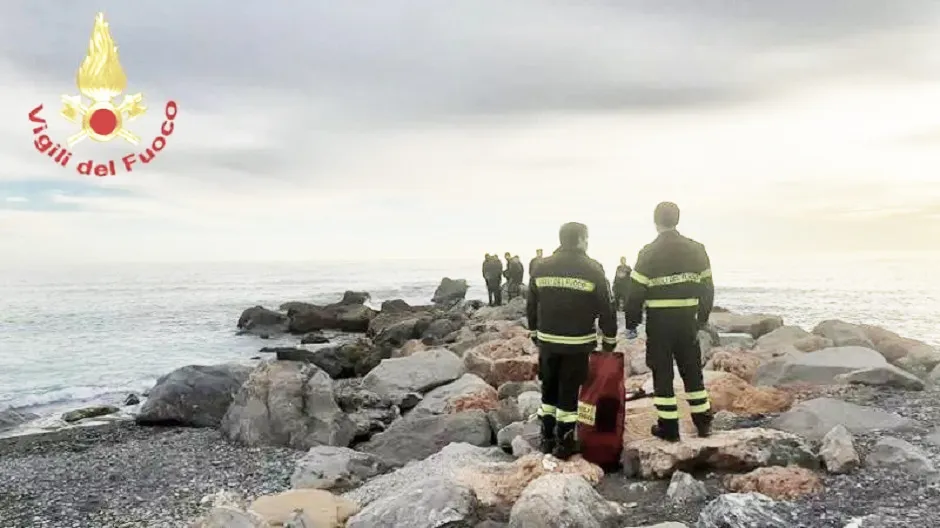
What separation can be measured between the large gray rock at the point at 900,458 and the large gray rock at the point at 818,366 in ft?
12.9

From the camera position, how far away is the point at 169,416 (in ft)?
38.6

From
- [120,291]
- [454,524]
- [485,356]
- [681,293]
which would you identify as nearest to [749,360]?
[485,356]

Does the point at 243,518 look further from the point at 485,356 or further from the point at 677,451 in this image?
the point at 485,356

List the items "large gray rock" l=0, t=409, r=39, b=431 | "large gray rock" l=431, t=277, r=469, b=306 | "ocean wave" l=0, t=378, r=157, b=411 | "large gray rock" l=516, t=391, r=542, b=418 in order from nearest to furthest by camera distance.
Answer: "large gray rock" l=516, t=391, r=542, b=418
"large gray rock" l=0, t=409, r=39, b=431
"ocean wave" l=0, t=378, r=157, b=411
"large gray rock" l=431, t=277, r=469, b=306

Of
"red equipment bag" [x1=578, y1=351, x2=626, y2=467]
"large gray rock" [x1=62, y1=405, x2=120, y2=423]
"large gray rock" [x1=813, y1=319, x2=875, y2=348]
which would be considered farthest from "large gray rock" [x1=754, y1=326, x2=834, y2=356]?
"large gray rock" [x1=62, y1=405, x2=120, y2=423]

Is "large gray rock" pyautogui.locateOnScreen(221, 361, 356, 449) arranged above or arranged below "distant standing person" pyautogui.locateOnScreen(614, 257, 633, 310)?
below

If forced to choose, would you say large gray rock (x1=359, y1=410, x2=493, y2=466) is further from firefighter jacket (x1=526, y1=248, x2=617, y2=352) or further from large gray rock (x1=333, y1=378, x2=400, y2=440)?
firefighter jacket (x1=526, y1=248, x2=617, y2=352)

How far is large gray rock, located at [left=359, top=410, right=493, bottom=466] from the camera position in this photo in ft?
28.5

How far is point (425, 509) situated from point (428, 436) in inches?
121

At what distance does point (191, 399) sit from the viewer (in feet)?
38.8

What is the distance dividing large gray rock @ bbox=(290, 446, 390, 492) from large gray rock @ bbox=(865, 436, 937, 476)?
15.4ft

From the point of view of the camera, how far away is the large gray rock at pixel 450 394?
10602 mm

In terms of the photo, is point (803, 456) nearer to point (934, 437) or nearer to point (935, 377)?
point (934, 437)

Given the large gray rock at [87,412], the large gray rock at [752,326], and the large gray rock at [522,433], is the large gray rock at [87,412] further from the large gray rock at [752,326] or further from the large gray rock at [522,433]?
the large gray rock at [752,326]
